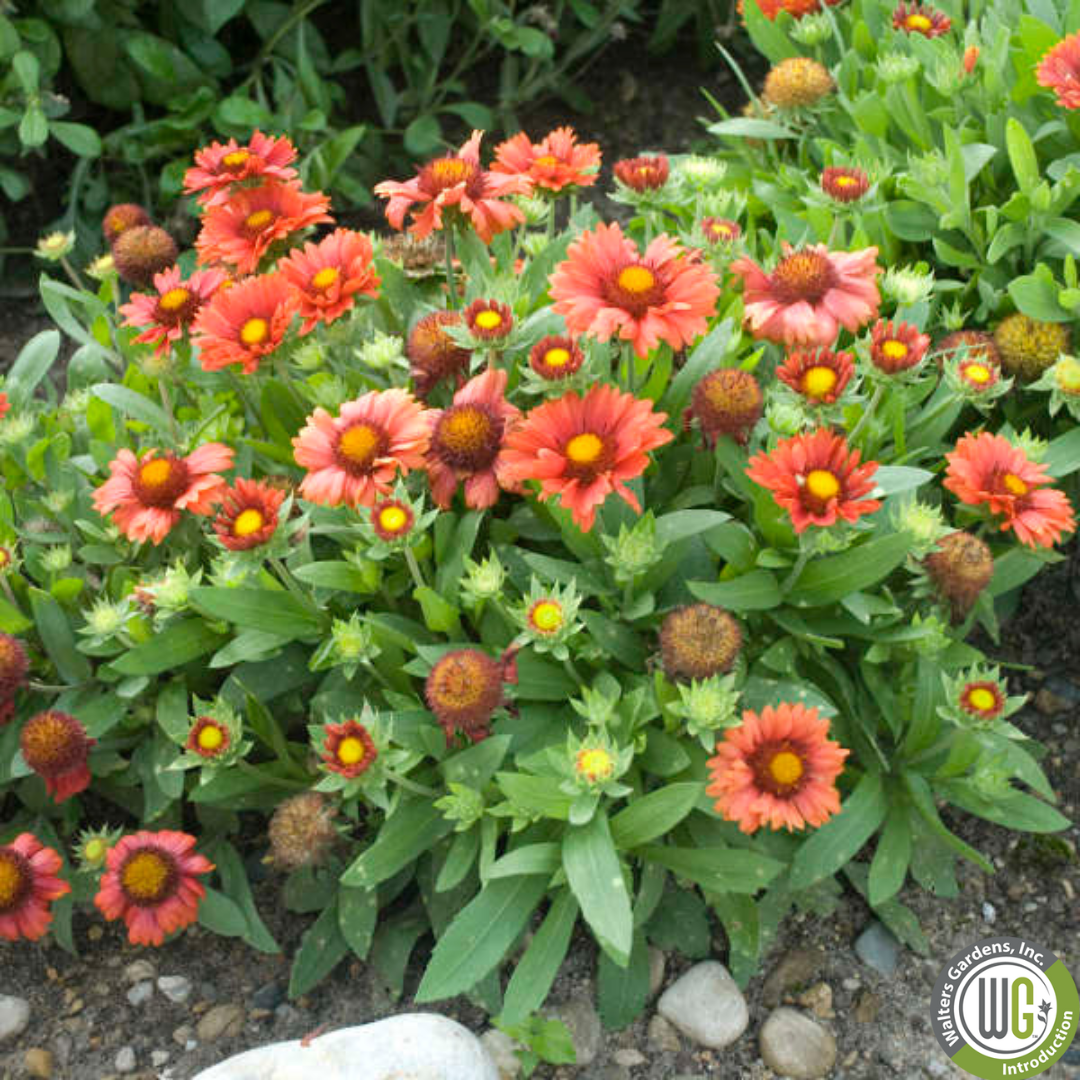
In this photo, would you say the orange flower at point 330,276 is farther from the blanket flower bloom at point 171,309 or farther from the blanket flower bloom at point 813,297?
the blanket flower bloom at point 813,297

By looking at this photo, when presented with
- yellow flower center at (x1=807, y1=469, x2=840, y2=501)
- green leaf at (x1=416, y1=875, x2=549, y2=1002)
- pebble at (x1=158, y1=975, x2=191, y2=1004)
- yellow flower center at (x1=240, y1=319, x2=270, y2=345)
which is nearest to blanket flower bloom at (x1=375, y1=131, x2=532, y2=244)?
yellow flower center at (x1=240, y1=319, x2=270, y2=345)

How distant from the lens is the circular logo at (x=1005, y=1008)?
1945mm

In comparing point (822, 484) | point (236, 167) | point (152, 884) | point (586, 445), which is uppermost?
point (236, 167)

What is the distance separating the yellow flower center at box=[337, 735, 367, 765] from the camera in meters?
1.77

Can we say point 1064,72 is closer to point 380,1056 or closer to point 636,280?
point 636,280

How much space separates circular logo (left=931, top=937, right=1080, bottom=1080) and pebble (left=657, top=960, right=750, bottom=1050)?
1.02 feet

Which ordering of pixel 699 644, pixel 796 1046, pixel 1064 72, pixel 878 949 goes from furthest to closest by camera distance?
1. pixel 1064 72
2. pixel 878 949
3. pixel 796 1046
4. pixel 699 644

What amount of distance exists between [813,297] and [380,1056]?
1233mm

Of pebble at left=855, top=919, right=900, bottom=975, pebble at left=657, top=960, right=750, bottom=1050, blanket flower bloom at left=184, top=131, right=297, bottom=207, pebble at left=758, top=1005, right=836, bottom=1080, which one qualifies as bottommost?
pebble at left=855, top=919, right=900, bottom=975

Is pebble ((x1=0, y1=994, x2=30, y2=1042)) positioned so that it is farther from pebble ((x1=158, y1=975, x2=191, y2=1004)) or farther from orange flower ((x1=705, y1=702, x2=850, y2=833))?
orange flower ((x1=705, y1=702, x2=850, y2=833))

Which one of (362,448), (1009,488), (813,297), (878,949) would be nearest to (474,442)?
(362,448)

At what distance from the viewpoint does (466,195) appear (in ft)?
6.75

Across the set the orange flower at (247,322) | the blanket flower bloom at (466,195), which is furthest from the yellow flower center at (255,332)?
the blanket flower bloom at (466,195)

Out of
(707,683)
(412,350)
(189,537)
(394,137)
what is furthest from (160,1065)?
(394,137)
